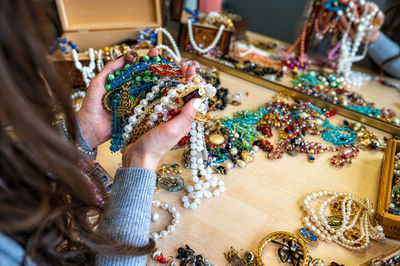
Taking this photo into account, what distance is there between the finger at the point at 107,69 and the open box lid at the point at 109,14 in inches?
19.1

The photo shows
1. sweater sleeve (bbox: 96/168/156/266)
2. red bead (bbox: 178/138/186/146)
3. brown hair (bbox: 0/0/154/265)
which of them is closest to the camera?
brown hair (bbox: 0/0/154/265)

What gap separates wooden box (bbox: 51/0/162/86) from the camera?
1113mm

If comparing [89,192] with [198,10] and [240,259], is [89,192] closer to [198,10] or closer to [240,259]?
[240,259]

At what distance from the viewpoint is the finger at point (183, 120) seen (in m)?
0.59

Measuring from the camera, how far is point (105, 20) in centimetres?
117

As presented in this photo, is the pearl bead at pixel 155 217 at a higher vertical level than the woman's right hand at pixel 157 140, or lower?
lower

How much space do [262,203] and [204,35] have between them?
77cm

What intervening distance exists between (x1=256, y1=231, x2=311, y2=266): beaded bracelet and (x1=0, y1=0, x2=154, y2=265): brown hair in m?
0.25

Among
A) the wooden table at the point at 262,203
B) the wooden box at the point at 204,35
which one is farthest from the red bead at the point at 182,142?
the wooden box at the point at 204,35

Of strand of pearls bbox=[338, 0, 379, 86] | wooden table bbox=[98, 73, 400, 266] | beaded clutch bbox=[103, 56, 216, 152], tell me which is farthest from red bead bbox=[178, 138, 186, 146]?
strand of pearls bbox=[338, 0, 379, 86]

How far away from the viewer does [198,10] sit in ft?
4.18

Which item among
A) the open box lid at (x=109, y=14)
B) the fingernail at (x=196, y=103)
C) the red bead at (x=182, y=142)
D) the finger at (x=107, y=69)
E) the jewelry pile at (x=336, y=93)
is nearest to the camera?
the fingernail at (x=196, y=103)

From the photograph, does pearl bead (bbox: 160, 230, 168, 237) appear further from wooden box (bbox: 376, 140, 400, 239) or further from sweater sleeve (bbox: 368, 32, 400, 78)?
sweater sleeve (bbox: 368, 32, 400, 78)

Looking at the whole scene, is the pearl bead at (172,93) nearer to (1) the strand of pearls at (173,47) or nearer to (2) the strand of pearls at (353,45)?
(1) the strand of pearls at (173,47)
